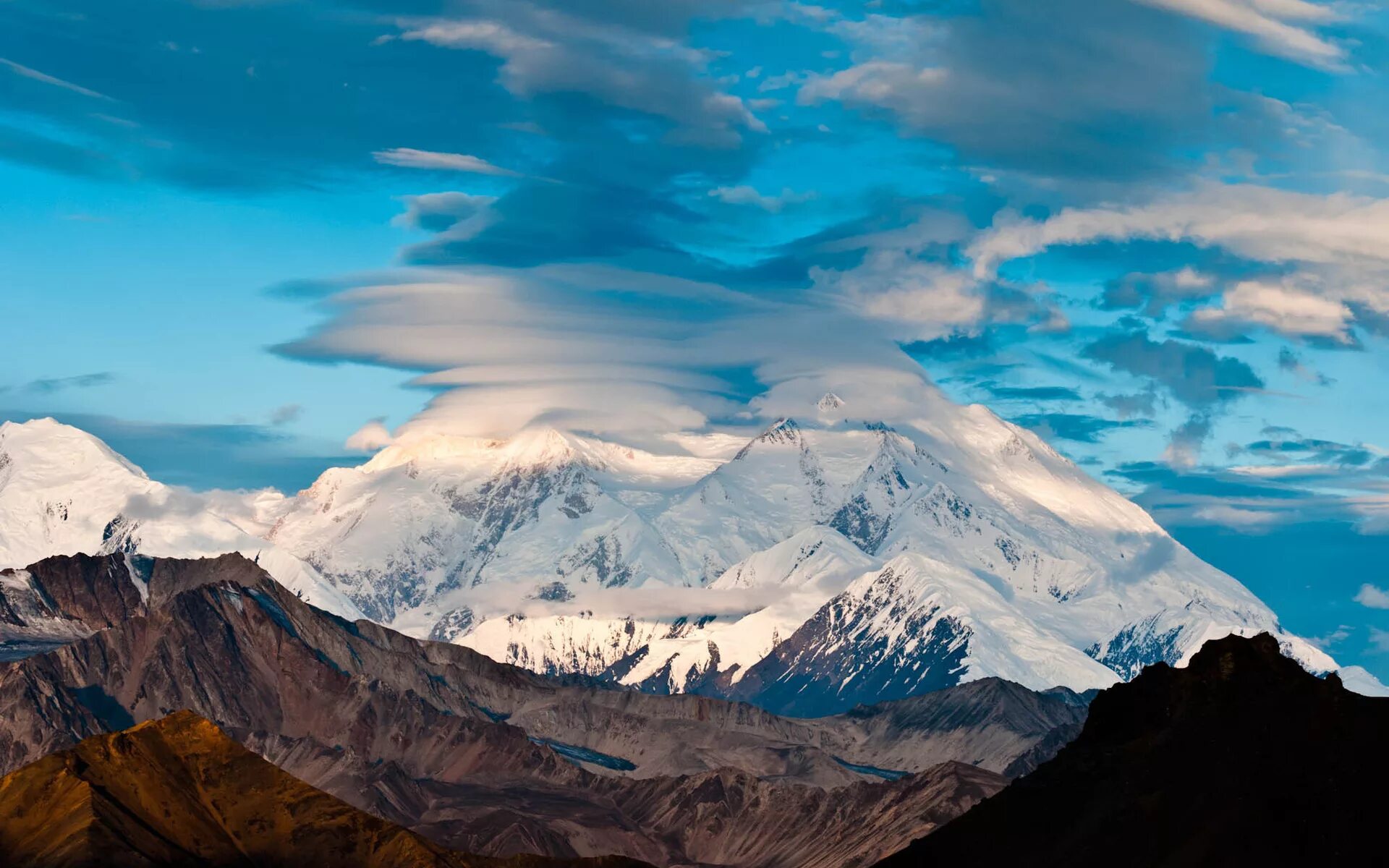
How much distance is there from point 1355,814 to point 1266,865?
9295 millimetres

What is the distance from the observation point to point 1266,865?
655 feet

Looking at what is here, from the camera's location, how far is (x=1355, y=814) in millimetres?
198875
